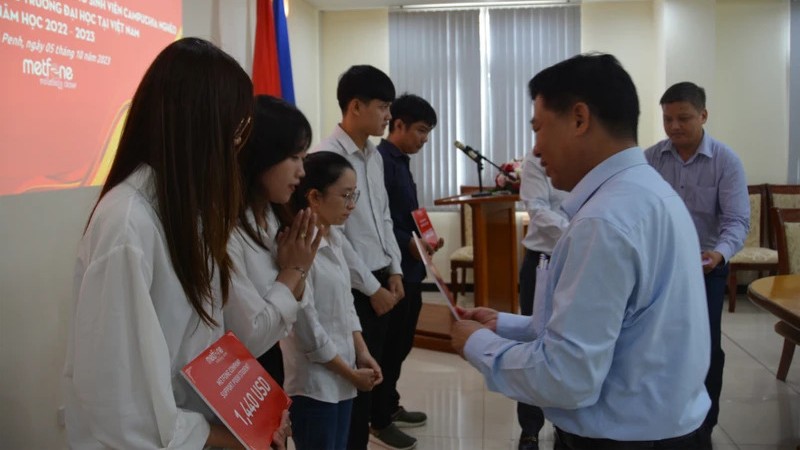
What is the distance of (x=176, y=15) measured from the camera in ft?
11.9

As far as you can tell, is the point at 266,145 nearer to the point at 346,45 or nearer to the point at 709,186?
the point at 709,186

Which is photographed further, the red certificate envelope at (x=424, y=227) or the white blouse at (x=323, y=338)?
the red certificate envelope at (x=424, y=227)

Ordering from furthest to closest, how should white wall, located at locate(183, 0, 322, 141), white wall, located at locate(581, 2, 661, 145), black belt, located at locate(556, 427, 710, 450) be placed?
white wall, located at locate(581, 2, 661, 145)
white wall, located at locate(183, 0, 322, 141)
black belt, located at locate(556, 427, 710, 450)

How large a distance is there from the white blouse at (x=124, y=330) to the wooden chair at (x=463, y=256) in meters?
4.88

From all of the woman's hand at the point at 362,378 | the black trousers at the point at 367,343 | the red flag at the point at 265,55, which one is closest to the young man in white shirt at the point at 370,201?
the black trousers at the point at 367,343

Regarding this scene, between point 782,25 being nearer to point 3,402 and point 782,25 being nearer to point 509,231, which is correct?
point 509,231

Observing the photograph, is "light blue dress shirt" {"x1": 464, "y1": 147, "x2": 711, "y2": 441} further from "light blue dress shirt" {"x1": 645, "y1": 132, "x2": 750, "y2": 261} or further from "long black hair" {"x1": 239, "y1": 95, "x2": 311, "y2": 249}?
"light blue dress shirt" {"x1": 645, "y1": 132, "x2": 750, "y2": 261}

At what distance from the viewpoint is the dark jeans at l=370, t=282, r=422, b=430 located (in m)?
3.19

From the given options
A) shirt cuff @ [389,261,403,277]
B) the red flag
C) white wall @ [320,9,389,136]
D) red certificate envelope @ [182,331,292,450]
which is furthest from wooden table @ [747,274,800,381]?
white wall @ [320,9,389,136]

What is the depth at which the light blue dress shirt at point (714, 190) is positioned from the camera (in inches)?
115

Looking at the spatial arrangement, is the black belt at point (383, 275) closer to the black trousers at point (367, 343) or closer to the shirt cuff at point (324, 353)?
the black trousers at point (367, 343)

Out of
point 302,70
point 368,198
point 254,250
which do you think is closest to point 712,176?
point 368,198

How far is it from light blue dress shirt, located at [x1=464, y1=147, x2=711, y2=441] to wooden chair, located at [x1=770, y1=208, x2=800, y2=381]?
287cm

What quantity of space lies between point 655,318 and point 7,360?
221 cm
